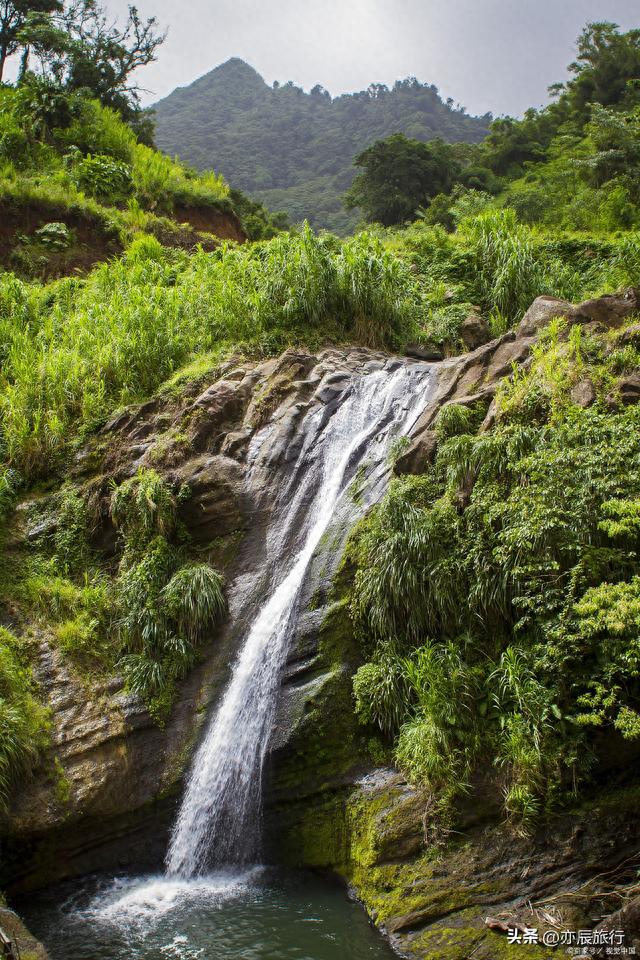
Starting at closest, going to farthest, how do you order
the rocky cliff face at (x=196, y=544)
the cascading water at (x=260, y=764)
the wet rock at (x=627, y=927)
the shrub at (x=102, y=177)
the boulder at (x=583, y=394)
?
the wet rock at (x=627, y=927) < the cascading water at (x=260, y=764) < the rocky cliff face at (x=196, y=544) < the boulder at (x=583, y=394) < the shrub at (x=102, y=177)

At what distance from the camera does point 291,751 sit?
733 centimetres

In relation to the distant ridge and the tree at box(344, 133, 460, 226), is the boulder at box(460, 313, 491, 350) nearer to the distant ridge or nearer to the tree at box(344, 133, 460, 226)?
the tree at box(344, 133, 460, 226)

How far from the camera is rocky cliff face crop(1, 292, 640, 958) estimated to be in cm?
562

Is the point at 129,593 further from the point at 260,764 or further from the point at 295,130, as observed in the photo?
the point at 295,130

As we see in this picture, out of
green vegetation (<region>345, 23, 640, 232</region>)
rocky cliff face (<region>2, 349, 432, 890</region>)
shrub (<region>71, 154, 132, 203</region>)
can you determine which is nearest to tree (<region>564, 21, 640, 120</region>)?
green vegetation (<region>345, 23, 640, 232</region>)

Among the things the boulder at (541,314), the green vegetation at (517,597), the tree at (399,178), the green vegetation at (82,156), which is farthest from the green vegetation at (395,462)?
the tree at (399,178)

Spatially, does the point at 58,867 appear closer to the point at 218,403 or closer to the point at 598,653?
the point at 598,653

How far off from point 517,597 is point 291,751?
10.1ft

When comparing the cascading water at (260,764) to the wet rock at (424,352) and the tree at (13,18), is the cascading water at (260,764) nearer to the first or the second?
the wet rock at (424,352)

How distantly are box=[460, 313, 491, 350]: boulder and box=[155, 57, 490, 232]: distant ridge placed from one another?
35.0 metres

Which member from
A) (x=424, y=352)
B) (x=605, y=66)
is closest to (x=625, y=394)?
(x=424, y=352)

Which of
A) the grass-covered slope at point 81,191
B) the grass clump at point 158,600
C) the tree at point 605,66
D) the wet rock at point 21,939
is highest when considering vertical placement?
the tree at point 605,66

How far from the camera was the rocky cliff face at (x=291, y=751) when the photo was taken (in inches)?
221

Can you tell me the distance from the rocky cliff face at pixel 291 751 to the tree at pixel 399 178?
54.5ft
